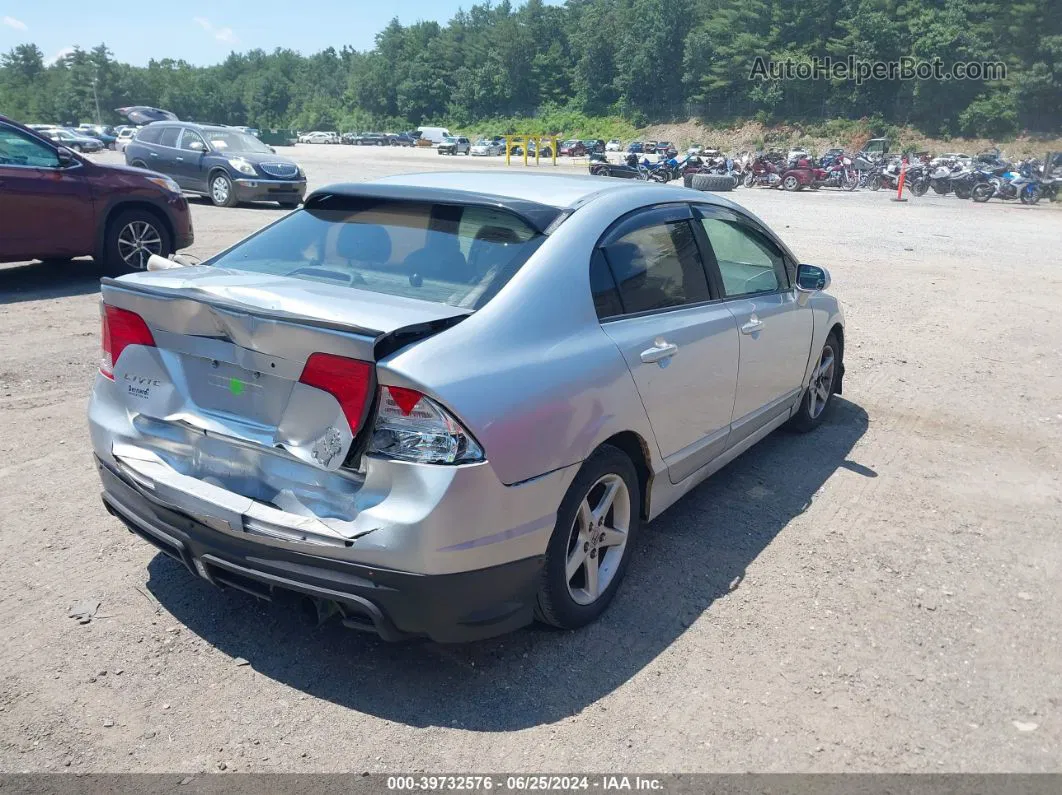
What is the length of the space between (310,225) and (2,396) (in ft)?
10.9

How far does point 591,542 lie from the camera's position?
334cm

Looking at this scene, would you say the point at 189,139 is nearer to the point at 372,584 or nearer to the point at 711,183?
the point at 711,183

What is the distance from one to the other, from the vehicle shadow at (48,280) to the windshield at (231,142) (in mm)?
8229

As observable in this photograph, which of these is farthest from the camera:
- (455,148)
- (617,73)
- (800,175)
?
(617,73)

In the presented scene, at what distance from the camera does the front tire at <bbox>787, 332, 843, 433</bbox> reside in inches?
224

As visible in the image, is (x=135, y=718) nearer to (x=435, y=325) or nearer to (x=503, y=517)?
(x=503, y=517)

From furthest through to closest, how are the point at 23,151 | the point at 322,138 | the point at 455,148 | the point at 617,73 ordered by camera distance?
the point at 617,73 → the point at 322,138 → the point at 455,148 → the point at 23,151

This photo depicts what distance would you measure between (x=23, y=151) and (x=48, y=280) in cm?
155

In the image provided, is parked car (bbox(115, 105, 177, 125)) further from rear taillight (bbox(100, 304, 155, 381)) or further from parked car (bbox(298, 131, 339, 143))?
rear taillight (bbox(100, 304, 155, 381))

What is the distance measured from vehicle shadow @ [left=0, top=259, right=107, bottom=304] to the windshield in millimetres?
8229

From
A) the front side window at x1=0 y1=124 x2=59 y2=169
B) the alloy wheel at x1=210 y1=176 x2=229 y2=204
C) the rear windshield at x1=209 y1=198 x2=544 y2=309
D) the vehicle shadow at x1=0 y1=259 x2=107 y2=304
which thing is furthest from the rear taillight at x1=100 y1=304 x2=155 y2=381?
the alloy wheel at x1=210 y1=176 x2=229 y2=204

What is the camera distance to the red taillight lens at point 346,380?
8.75ft

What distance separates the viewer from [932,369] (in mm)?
7559

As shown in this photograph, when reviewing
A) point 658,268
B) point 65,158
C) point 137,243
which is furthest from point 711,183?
point 658,268
